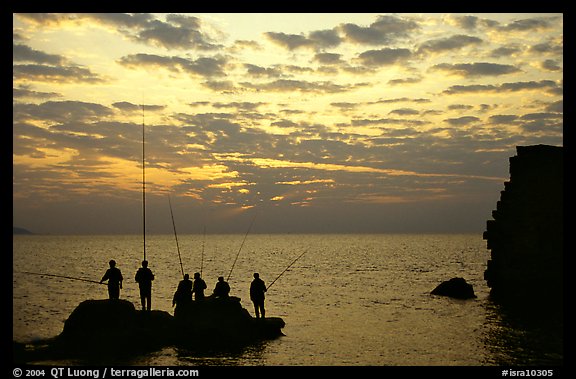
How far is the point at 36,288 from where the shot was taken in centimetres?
5206

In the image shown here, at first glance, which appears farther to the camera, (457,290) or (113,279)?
(457,290)

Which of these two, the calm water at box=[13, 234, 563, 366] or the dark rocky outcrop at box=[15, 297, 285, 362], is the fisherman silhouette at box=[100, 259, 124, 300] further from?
the calm water at box=[13, 234, 563, 366]

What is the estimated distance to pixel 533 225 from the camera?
1478 inches

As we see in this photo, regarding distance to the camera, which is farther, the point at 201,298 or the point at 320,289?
the point at 320,289

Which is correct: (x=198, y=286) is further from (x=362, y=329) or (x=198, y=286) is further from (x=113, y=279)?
(x=362, y=329)

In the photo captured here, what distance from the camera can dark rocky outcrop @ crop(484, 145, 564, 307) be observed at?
3672cm

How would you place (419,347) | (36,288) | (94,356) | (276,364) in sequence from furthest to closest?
(36,288), (419,347), (276,364), (94,356)

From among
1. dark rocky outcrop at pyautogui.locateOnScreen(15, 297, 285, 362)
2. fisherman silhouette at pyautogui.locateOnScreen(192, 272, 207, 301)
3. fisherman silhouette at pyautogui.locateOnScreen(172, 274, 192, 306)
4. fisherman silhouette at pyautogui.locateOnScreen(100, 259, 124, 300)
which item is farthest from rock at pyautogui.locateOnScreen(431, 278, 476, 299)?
fisherman silhouette at pyautogui.locateOnScreen(100, 259, 124, 300)

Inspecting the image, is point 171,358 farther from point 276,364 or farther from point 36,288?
point 36,288

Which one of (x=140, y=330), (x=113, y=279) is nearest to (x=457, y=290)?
(x=140, y=330)

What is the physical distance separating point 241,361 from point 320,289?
36.1 meters

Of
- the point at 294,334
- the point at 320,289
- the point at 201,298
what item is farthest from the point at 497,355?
the point at 320,289

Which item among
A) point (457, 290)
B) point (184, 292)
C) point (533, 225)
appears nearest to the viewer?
point (184, 292)

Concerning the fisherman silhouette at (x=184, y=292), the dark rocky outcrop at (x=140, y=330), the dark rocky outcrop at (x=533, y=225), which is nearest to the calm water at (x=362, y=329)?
the dark rocky outcrop at (x=140, y=330)
